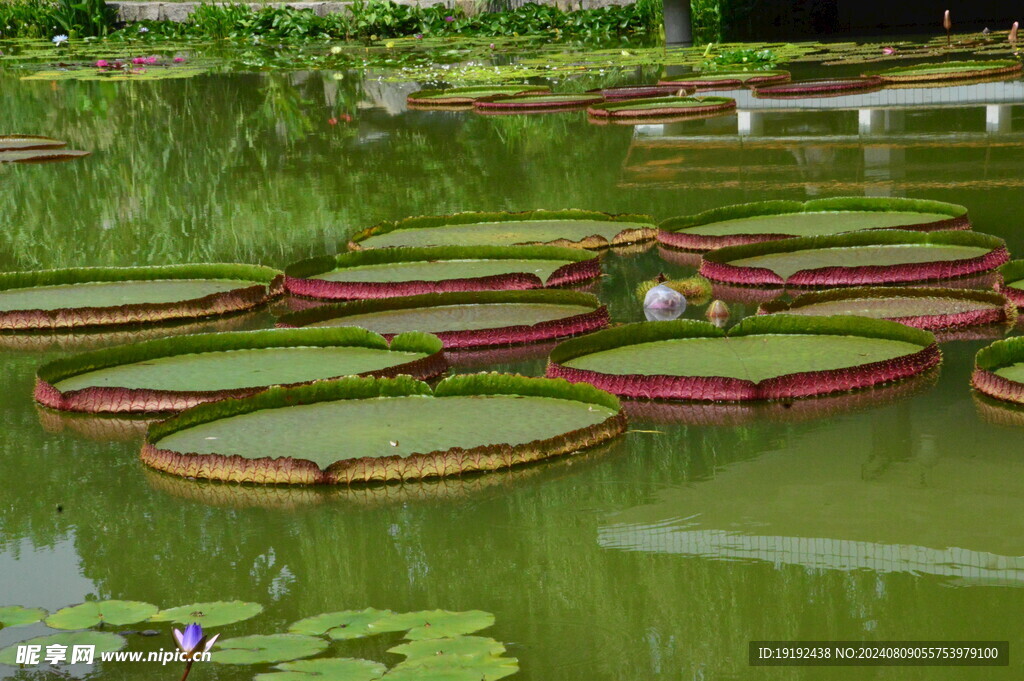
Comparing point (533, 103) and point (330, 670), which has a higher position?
point (533, 103)

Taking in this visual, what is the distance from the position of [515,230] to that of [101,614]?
13.4ft

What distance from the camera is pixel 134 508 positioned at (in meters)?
3.56

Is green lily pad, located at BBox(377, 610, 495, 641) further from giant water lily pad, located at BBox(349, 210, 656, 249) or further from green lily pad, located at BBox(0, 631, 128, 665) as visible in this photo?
giant water lily pad, located at BBox(349, 210, 656, 249)

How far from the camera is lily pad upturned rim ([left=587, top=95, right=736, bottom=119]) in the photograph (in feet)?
37.4

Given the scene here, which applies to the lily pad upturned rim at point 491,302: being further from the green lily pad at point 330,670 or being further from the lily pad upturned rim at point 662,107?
Answer: the lily pad upturned rim at point 662,107

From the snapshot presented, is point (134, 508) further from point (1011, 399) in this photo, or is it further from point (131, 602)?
point (1011, 399)

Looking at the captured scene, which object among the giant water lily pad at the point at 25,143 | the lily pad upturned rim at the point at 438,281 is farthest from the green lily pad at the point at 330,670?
the giant water lily pad at the point at 25,143

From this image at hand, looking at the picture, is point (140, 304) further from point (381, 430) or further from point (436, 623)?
point (436, 623)

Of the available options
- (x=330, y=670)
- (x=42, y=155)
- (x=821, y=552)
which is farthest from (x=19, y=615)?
(x=42, y=155)

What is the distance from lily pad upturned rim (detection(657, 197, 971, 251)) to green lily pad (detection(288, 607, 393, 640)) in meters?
3.62

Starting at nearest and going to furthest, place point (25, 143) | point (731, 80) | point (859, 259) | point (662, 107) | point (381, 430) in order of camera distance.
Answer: point (381, 430), point (859, 259), point (662, 107), point (25, 143), point (731, 80)

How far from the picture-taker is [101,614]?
9.24ft

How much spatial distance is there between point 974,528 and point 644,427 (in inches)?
43.1

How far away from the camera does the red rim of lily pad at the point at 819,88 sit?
472 inches
